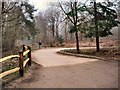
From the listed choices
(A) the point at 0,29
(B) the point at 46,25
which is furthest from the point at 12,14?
(B) the point at 46,25

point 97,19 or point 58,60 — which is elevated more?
point 97,19

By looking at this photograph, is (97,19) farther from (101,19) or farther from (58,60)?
(58,60)

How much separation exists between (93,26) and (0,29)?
28.5 ft

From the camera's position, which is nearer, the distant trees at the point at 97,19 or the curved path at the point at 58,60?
the curved path at the point at 58,60

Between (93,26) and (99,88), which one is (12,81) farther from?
(93,26)

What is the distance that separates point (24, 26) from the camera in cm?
3603

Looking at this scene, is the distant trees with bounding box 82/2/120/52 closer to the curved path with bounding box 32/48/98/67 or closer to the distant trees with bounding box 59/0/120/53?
the distant trees with bounding box 59/0/120/53

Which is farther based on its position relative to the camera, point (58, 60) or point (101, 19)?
point (101, 19)

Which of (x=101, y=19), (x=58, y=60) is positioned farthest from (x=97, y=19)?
(x=58, y=60)

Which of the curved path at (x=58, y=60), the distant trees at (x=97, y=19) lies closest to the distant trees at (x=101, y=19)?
the distant trees at (x=97, y=19)

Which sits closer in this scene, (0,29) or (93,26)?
(93,26)

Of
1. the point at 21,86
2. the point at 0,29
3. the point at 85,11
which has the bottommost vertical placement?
the point at 21,86

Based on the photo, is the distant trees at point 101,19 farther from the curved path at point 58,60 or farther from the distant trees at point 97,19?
the curved path at point 58,60

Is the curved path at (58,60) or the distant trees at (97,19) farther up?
the distant trees at (97,19)
